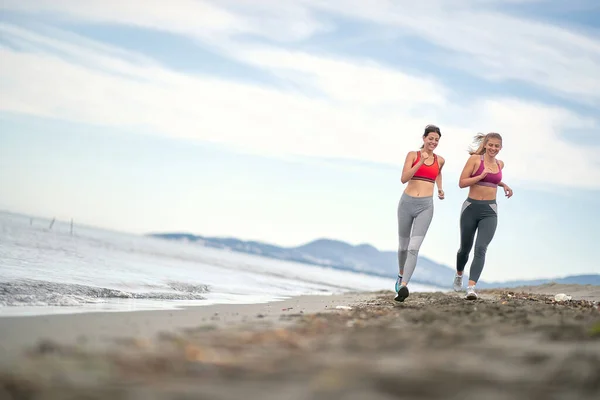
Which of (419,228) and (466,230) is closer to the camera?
(419,228)

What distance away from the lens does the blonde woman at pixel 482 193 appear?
9633mm

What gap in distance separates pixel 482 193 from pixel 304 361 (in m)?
7.12

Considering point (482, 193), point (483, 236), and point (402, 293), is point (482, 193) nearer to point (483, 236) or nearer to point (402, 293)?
point (483, 236)

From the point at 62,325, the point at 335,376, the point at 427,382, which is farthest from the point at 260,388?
the point at 62,325

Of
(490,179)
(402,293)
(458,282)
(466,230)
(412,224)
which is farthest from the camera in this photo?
(458,282)

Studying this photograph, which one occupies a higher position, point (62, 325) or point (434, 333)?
point (434, 333)

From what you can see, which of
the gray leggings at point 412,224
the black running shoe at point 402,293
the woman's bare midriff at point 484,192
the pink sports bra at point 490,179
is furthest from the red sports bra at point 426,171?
the black running shoe at point 402,293

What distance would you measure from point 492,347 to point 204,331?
2.41 m

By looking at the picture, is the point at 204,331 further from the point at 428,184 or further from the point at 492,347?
the point at 428,184

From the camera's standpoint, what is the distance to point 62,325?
210 inches

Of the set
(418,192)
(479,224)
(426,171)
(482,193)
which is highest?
(426,171)

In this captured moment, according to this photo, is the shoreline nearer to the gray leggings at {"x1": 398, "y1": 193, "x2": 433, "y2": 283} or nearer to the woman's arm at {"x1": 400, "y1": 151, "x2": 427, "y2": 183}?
the gray leggings at {"x1": 398, "y1": 193, "x2": 433, "y2": 283}

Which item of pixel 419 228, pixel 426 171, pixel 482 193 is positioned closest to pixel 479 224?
pixel 482 193

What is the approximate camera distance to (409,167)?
31.1 ft
